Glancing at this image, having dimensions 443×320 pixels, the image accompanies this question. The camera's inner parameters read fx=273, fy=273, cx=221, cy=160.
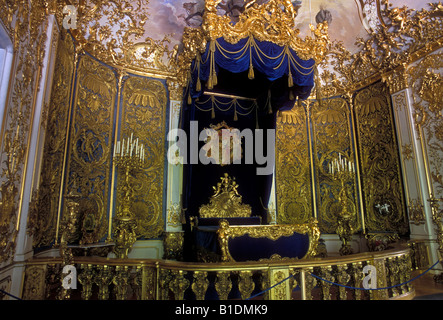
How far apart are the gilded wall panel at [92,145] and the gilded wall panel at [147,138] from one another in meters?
0.30

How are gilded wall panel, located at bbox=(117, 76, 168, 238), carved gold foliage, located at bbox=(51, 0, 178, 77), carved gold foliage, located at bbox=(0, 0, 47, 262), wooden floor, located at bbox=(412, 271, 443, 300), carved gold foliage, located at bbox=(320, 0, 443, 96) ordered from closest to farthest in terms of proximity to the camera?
carved gold foliage, located at bbox=(0, 0, 47, 262) → wooden floor, located at bbox=(412, 271, 443, 300) → carved gold foliage, located at bbox=(51, 0, 178, 77) → carved gold foliage, located at bbox=(320, 0, 443, 96) → gilded wall panel, located at bbox=(117, 76, 168, 238)

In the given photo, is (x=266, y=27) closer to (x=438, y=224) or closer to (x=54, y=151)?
(x=54, y=151)

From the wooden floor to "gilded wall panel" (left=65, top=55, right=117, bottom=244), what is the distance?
15.1 feet

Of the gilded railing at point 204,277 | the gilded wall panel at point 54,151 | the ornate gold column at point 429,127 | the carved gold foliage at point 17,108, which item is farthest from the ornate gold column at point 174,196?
the ornate gold column at point 429,127

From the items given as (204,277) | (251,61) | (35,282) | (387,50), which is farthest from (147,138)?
(387,50)

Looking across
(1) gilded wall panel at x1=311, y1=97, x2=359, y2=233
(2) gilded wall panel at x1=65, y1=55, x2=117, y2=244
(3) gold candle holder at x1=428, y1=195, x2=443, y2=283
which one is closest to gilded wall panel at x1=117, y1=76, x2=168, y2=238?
(2) gilded wall panel at x1=65, y1=55, x2=117, y2=244

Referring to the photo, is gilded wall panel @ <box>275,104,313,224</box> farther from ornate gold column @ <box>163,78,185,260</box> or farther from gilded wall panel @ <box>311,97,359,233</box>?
ornate gold column @ <box>163,78,185,260</box>

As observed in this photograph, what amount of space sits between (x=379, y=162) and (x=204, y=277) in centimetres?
485

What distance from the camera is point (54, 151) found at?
368 centimetres

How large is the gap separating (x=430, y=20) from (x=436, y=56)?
66cm

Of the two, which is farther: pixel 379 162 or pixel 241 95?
pixel 379 162

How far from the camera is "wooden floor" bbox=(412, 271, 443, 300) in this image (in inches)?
137

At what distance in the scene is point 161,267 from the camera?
2.65m
